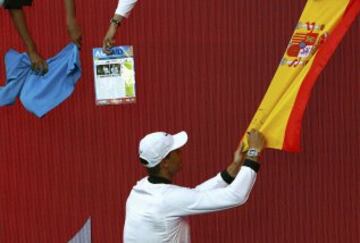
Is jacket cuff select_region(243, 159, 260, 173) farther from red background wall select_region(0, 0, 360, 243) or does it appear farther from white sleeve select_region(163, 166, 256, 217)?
red background wall select_region(0, 0, 360, 243)

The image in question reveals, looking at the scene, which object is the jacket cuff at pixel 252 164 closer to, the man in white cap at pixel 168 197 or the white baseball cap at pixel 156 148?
the man in white cap at pixel 168 197

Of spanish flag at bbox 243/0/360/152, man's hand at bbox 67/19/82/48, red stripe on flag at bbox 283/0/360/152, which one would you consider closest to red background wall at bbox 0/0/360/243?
man's hand at bbox 67/19/82/48

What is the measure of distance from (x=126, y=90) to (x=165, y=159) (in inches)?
61.6

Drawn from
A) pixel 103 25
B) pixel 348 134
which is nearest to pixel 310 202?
pixel 348 134

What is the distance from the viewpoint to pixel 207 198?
11.1ft

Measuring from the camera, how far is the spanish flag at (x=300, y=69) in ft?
12.1

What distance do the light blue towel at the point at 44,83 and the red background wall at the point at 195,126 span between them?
1.75ft

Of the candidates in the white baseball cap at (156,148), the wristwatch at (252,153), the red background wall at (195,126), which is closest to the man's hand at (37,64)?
the red background wall at (195,126)

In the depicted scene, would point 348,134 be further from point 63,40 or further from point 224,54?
point 63,40

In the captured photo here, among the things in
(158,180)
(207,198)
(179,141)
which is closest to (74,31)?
(179,141)

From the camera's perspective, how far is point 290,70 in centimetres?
379

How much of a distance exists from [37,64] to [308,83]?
68.7 inches

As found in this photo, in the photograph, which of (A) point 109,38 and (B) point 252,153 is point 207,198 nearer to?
(B) point 252,153

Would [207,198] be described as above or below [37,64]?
below
